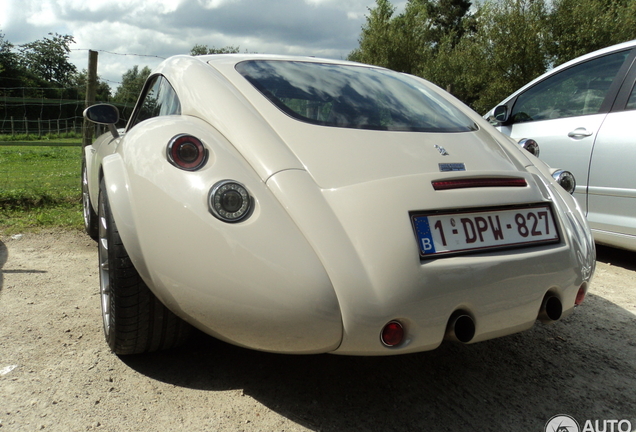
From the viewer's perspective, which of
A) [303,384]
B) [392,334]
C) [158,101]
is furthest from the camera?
[158,101]

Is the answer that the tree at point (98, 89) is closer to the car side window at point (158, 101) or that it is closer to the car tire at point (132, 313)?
the car side window at point (158, 101)

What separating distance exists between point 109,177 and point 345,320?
3.76 ft

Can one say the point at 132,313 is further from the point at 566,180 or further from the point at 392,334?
the point at 566,180

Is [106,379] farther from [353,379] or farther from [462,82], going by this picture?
[462,82]

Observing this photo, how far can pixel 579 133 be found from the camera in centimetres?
412

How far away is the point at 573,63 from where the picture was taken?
457 cm

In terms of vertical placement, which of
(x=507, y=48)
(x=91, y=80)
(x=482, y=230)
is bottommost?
(x=482, y=230)

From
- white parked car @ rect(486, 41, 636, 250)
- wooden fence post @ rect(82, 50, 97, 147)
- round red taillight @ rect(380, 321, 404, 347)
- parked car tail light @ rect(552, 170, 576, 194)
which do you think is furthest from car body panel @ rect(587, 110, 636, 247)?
wooden fence post @ rect(82, 50, 97, 147)

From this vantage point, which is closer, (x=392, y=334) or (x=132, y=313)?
(x=392, y=334)

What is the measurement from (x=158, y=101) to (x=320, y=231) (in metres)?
1.57

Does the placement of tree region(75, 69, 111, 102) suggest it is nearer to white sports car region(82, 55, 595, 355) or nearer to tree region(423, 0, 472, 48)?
white sports car region(82, 55, 595, 355)

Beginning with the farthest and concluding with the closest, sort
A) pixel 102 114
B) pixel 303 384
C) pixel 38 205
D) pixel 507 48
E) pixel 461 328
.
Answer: pixel 507 48 < pixel 38 205 < pixel 102 114 < pixel 303 384 < pixel 461 328

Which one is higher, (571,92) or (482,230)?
(571,92)

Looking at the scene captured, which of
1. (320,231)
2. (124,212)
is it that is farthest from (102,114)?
(320,231)
